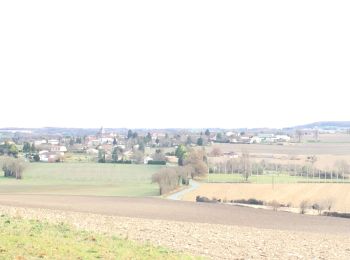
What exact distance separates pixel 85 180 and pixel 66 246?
5385 centimetres

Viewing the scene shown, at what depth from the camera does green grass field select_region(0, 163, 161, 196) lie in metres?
57.3

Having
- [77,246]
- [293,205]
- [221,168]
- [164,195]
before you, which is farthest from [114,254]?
[221,168]

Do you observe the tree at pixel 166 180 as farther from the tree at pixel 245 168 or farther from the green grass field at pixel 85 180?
the tree at pixel 245 168

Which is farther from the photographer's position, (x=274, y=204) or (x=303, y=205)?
(x=274, y=204)

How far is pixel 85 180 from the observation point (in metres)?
69.6

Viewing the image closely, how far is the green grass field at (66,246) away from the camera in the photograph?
14727 mm

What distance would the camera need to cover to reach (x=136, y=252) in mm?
17391

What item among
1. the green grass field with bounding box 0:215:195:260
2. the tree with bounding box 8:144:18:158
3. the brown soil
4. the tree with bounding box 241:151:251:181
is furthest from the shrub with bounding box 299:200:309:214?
the tree with bounding box 8:144:18:158

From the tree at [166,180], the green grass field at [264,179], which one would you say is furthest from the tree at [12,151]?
the tree at [166,180]

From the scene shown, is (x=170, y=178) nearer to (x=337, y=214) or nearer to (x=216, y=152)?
(x=337, y=214)

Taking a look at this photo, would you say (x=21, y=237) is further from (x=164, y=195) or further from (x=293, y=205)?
(x=164, y=195)

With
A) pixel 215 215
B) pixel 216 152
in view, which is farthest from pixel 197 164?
pixel 215 215

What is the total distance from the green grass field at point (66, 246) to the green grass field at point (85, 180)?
33779 millimetres

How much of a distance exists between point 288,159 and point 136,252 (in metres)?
84.7
